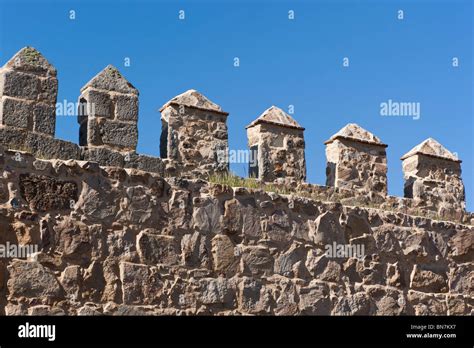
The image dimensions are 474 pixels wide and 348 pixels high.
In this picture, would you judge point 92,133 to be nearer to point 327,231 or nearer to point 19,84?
point 19,84

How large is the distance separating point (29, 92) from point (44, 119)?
260 millimetres

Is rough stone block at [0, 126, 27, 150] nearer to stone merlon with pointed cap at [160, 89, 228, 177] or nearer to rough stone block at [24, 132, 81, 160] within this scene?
rough stone block at [24, 132, 81, 160]

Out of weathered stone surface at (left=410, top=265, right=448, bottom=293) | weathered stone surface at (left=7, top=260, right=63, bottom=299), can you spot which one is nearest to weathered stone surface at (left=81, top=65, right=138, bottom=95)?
weathered stone surface at (left=7, top=260, right=63, bottom=299)

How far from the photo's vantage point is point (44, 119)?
7684 mm

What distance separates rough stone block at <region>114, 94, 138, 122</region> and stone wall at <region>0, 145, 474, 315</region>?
1.93 feet

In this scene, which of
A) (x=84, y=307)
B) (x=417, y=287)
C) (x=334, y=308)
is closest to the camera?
→ (x=84, y=307)

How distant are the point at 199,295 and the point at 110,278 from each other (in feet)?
2.80

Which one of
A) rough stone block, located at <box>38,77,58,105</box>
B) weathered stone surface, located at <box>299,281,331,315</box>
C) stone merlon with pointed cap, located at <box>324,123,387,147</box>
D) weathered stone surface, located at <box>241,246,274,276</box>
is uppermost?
rough stone block, located at <box>38,77,58,105</box>

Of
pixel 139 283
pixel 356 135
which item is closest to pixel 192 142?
pixel 139 283

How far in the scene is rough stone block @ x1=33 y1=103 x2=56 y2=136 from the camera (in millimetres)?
7637

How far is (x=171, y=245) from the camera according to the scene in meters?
7.87

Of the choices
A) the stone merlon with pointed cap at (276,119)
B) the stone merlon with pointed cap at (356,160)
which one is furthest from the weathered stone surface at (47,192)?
the stone merlon with pointed cap at (356,160)
